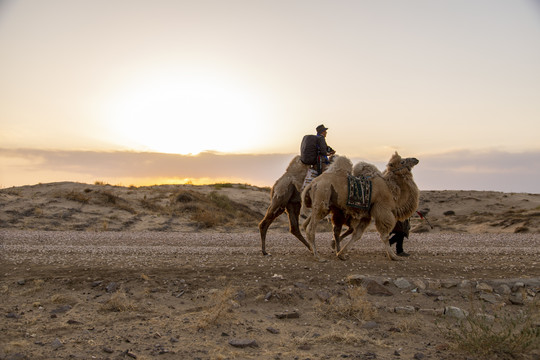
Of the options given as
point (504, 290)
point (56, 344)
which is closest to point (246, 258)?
point (56, 344)

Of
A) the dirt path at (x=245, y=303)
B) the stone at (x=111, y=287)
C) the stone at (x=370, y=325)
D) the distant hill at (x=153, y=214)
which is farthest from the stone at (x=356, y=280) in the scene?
the distant hill at (x=153, y=214)

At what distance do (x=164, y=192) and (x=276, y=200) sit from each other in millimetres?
18076

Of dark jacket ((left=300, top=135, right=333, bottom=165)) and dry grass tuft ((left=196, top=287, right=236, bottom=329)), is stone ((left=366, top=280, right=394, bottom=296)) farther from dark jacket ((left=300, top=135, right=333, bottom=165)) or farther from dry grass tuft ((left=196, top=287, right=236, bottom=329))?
dark jacket ((left=300, top=135, right=333, bottom=165))

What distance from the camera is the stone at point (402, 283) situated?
26.5ft

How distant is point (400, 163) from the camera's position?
436 inches

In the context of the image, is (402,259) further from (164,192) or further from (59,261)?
(164,192)

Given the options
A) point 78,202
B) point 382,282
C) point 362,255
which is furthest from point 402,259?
point 78,202

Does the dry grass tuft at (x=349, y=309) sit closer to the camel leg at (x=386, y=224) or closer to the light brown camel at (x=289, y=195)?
the camel leg at (x=386, y=224)

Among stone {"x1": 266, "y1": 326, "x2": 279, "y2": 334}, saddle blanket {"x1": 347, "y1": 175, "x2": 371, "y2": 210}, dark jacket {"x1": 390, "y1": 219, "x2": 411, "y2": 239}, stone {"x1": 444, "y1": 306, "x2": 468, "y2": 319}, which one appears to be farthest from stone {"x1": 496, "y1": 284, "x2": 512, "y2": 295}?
stone {"x1": 266, "y1": 326, "x2": 279, "y2": 334}

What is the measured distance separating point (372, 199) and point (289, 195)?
6.43ft

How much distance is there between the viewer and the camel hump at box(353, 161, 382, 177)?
1113 centimetres

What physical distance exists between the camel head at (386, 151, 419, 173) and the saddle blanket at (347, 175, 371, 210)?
3.31 ft

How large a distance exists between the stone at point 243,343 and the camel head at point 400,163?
6435 mm

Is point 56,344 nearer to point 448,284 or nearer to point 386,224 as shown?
point 448,284
